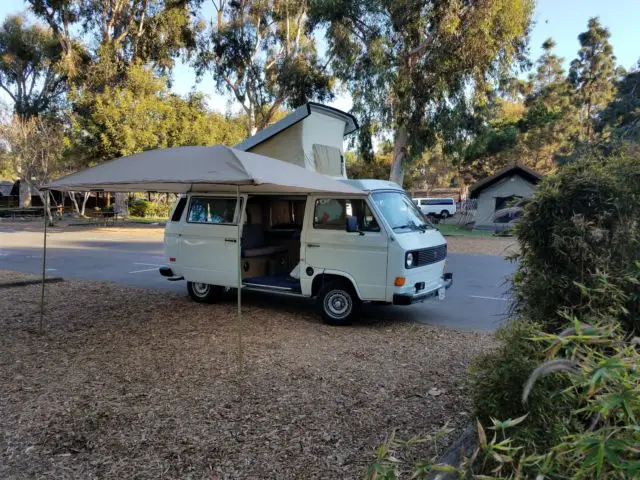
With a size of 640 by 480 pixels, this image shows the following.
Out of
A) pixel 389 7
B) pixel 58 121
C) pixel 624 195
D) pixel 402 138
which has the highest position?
pixel 389 7

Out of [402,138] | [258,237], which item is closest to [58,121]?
[402,138]

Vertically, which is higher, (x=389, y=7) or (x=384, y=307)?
(x=389, y=7)

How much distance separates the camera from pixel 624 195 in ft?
Result: 11.2

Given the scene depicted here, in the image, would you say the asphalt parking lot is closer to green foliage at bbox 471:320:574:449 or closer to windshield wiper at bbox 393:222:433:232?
green foliage at bbox 471:320:574:449

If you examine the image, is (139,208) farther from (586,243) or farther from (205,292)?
(586,243)

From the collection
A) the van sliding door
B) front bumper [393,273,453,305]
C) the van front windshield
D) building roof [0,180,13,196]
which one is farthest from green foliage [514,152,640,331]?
building roof [0,180,13,196]

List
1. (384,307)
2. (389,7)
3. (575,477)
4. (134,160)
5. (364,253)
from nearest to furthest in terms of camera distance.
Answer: (575,477) → (134,160) → (364,253) → (384,307) → (389,7)

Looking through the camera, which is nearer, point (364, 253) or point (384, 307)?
point (364, 253)

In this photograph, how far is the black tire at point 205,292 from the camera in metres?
8.91

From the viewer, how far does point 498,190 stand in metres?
30.5

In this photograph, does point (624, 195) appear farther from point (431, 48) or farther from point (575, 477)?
point (431, 48)

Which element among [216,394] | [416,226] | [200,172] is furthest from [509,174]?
[216,394]

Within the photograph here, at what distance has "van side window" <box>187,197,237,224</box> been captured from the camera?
8.51 m

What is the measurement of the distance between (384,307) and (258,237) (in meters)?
2.73
